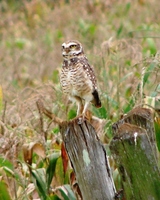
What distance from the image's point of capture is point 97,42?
11.5 metres

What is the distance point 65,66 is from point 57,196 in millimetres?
912

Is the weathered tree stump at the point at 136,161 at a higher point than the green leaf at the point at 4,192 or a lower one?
higher

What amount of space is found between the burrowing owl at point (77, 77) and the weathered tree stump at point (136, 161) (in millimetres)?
1272

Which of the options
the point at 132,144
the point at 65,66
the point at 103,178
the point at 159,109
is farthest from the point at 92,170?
the point at 65,66

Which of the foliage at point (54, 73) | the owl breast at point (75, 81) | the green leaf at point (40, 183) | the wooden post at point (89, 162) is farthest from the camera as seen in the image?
the owl breast at point (75, 81)

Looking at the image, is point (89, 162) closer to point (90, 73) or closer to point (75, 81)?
point (75, 81)

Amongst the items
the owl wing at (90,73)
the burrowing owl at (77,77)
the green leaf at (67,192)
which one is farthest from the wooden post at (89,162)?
the owl wing at (90,73)

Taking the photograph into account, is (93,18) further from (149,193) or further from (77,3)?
(149,193)

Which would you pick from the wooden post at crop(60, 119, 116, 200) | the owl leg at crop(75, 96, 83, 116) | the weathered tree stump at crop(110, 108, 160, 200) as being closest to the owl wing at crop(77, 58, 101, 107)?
the owl leg at crop(75, 96, 83, 116)

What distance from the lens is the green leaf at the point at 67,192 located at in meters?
4.24

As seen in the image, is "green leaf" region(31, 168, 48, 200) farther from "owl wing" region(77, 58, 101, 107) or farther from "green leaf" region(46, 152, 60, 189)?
"owl wing" region(77, 58, 101, 107)

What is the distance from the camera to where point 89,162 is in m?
3.57

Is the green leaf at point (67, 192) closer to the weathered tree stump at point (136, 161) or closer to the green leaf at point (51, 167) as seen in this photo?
the green leaf at point (51, 167)

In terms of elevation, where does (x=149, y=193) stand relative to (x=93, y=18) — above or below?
below
